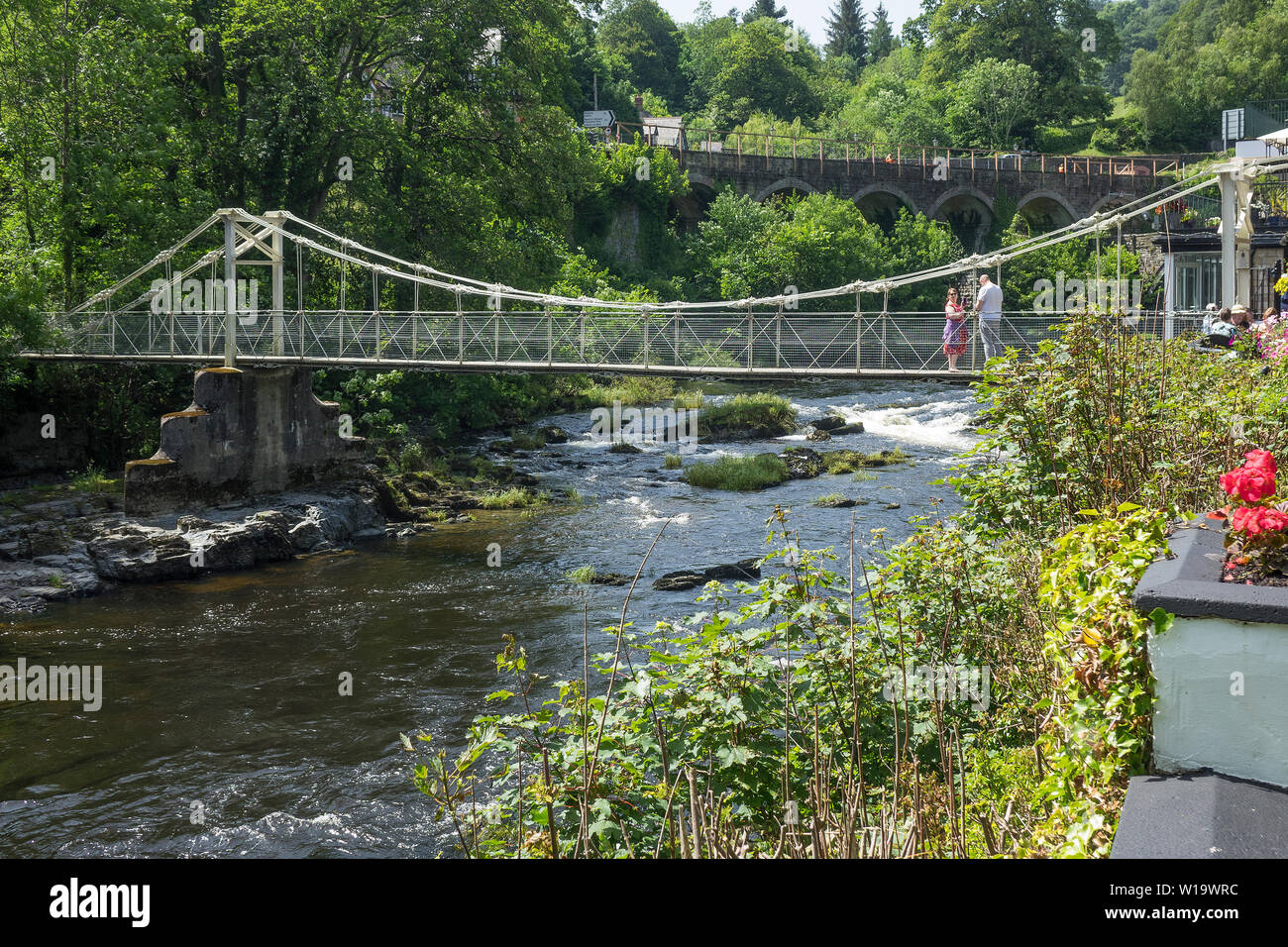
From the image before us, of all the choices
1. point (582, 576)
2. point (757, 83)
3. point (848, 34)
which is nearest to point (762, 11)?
point (848, 34)

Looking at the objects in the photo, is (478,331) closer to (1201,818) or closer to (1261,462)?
(1261,462)

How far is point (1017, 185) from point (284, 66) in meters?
41.2

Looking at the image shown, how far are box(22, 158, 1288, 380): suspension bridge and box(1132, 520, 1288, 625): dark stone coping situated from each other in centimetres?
1233

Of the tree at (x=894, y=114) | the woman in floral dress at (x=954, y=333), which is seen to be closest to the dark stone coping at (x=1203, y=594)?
the woman in floral dress at (x=954, y=333)

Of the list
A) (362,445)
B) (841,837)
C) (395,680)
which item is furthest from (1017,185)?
(841,837)

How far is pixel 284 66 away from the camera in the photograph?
2341 cm

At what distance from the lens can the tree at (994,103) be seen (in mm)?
59906

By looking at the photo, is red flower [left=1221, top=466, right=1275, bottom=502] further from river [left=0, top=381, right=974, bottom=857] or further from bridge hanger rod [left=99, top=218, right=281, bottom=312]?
bridge hanger rod [left=99, top=218, right=281, bottom=312]

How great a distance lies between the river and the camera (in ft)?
26.9

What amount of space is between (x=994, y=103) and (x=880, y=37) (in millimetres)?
42633

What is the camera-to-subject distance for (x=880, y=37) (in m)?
99.2

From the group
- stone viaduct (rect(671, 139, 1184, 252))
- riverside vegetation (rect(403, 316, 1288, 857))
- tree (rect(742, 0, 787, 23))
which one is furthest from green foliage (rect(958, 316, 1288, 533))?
tree (rect(742, 0, 787, 23))

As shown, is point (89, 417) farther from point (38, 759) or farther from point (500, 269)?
point (38, 759)

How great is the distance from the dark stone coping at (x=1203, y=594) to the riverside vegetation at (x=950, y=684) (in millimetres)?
52
